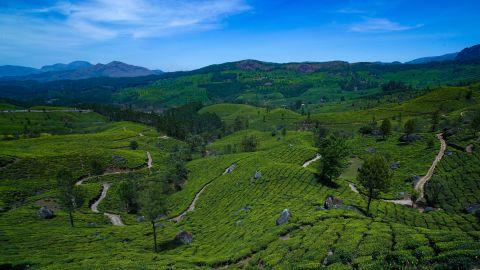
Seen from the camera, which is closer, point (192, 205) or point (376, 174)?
point (376, 174)

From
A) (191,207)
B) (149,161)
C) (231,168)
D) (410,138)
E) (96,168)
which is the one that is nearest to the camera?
(191,207)

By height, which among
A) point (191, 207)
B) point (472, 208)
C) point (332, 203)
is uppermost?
point (332, 203)

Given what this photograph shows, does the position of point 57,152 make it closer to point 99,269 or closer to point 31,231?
point 31,231

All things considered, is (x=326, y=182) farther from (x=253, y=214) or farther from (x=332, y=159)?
(x=253, y=214)

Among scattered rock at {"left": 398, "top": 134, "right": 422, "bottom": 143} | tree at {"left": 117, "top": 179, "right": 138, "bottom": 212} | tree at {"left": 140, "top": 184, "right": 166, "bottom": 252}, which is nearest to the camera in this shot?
tree at {"left": 140, "top": 184, "right": 166, "bottom": 252}

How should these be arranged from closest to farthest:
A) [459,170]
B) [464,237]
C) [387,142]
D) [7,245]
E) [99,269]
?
1. [464,237]
2. [99,269]
3. [7,245]
4. [459,170]
5. [387,142]

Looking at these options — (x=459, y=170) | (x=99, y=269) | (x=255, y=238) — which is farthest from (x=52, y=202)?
(x=459, y=170)

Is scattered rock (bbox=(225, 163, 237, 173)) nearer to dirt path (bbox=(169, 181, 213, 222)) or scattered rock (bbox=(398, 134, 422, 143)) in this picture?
dirt path (bbox=(169, 181, 213, 222))

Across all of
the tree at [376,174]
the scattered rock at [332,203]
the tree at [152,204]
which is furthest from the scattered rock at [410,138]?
the tree at [152,204]

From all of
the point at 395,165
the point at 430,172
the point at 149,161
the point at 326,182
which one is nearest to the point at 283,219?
the point at 326,182

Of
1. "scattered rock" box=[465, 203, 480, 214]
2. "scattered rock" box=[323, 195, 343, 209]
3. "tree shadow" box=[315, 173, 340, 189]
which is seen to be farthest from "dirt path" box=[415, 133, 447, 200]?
"scattered rock" box=[323, 195, 343, 209]

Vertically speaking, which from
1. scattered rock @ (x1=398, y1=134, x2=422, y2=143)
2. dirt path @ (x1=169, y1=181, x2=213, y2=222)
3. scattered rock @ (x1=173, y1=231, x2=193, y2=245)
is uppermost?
scattered rock @ (x1=398, y1=134, x2=422, y2=143)
